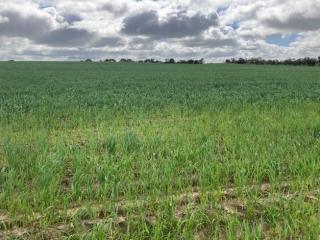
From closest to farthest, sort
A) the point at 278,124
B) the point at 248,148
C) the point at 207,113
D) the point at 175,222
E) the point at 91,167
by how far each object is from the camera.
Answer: the point at 175,222, the point at 91,167, the point at 248,148, the point at 278,124, the point at 207,113

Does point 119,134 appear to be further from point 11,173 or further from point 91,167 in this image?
point 11,173

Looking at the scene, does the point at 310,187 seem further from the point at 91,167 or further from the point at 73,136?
the point at 73,136

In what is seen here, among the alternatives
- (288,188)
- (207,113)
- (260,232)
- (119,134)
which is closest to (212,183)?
(288,188)

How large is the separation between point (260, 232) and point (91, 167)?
10.2 ft

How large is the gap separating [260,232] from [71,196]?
7.96 feet

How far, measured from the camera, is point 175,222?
445 centimetres

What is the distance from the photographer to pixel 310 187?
19.2 ft

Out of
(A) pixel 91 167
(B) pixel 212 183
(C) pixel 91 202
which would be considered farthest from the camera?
(A) pixel 91 167

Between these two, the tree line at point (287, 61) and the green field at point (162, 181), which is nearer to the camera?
the green field at point (162, 181)

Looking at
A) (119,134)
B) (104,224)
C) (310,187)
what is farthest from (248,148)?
(104,224)

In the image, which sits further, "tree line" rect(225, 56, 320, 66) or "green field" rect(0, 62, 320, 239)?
"tree line" rect(225, 56, 320, 66)

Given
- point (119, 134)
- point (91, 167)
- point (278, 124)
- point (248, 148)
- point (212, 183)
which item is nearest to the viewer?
point (212, 183)

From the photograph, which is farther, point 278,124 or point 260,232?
point 278,124

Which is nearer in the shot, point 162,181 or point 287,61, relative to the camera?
point 162,181
